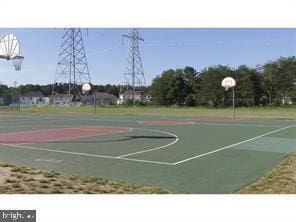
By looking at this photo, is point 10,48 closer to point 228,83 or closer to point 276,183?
point 276,183

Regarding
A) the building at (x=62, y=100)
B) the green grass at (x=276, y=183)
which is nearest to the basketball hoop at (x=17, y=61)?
the green grass at (x=276, y=183)

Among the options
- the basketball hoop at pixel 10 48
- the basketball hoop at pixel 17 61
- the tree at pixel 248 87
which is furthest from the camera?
the tree at pixel 248 87

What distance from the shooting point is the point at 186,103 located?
1448 inches

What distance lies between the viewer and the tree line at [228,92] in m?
32.3

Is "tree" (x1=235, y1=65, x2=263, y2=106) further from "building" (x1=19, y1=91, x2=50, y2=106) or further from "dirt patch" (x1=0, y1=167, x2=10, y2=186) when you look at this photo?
"dirt patch" (x1=0, y1=167, x2=10, y2=186)

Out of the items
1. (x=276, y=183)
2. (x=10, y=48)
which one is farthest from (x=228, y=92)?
(x=276, y=183)

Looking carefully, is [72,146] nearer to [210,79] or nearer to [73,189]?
[73,189]

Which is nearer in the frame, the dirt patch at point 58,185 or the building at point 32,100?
the dirt patch at point 58,185

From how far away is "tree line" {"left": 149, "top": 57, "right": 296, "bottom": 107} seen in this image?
3234 cm

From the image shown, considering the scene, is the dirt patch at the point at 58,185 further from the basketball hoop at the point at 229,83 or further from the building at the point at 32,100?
the building at the point at 32,100
